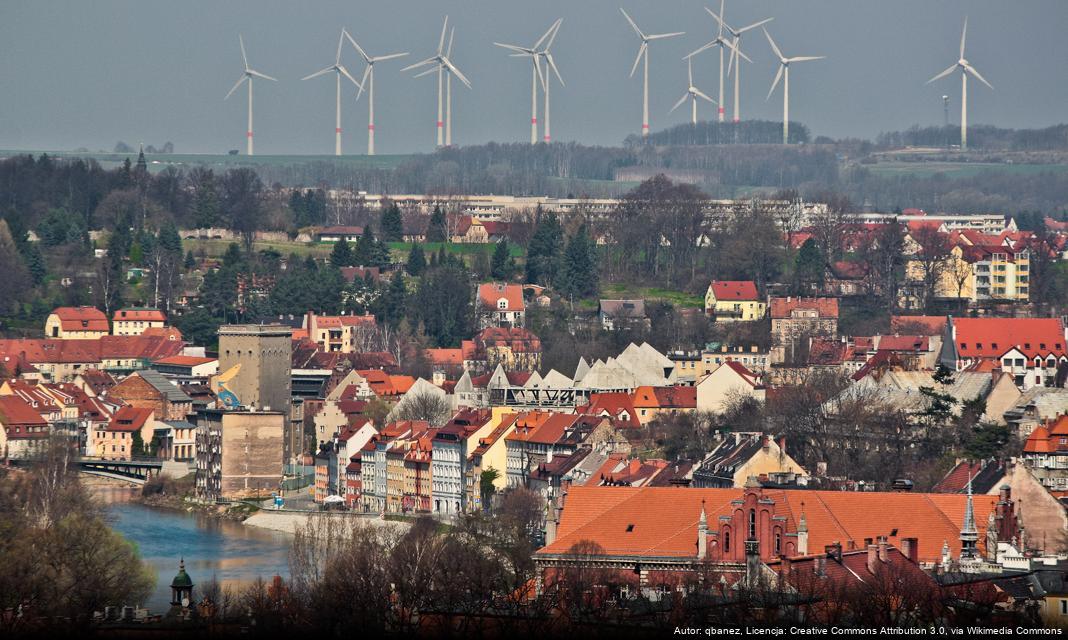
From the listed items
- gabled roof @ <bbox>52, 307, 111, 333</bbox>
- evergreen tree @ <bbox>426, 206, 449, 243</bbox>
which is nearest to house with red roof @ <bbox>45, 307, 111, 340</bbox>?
gabled roof @ <bbox>52, 307, 111, 333</bbox>

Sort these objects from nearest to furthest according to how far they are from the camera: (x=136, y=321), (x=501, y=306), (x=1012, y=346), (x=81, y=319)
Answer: (x=1012, y=346) → (x=81, y=319) → (x=501, y=306) → (x=136, y=321)

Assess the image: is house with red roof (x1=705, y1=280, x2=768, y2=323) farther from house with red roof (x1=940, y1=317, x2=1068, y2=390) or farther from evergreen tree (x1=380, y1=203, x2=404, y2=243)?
evergreen tree (x1=380, y1=203, x2=404, y2=243)

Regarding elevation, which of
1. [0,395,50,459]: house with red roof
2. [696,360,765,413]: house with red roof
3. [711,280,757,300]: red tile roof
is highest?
[711,280,757,300]: red tile roof

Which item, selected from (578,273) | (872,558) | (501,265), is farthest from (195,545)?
(501,265)

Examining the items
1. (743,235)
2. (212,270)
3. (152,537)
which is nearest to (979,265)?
(743,235)

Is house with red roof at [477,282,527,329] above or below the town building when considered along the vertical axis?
above

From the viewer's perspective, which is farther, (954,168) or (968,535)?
(954,168)

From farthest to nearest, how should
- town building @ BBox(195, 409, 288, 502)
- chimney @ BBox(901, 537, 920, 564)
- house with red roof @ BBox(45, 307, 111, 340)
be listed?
house with red roof @ BBox(45, 307, 111, 340) < town building @ BBox(195, 409, 288, 502) < chimney @ BBox(901, 537, 920, 564)

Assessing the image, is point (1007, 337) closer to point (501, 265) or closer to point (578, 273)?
point (578, 273)
